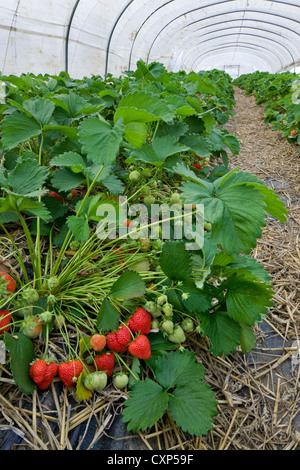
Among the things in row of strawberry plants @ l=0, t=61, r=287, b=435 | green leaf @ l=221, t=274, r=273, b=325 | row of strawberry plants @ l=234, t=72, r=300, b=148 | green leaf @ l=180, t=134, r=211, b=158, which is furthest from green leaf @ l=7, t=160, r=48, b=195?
row of strawberry plants @ l=234, t=72, r=300, b=148

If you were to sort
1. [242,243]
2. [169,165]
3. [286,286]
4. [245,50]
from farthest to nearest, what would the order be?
[245,50], [286,286], [169,165], [242,243]

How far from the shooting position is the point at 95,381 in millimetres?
Answer: 694

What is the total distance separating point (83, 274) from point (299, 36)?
15258 millimetres

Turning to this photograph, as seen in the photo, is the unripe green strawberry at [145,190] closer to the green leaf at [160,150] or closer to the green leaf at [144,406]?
the green leaf at [160,150]

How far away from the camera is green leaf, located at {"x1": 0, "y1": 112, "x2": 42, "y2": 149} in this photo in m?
1.00

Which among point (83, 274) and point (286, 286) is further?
point (286, 286)

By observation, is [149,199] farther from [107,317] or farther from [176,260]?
[107,317]

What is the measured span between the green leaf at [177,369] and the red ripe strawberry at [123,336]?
87 millimetres

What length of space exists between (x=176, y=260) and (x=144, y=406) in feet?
1.11

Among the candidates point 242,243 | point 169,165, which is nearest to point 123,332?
point 242,243

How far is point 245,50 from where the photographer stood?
18547 millimetres
